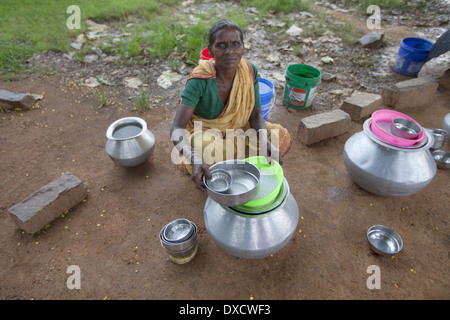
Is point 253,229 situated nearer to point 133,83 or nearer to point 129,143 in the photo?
point 129,143

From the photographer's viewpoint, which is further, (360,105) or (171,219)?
(360,105)

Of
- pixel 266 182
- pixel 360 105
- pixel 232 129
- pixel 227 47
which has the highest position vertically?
pixel 227 47

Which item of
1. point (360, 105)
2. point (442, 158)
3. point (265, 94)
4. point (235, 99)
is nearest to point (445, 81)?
point (360, 105)

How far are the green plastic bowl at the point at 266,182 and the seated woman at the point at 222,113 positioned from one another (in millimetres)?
388

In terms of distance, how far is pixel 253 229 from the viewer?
1865 mm

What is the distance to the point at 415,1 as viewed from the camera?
24.3 ft

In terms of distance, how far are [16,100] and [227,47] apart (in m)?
3.68

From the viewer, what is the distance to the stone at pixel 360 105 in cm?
386

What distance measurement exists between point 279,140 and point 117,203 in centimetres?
184

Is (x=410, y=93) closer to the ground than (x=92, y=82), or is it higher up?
higher up
